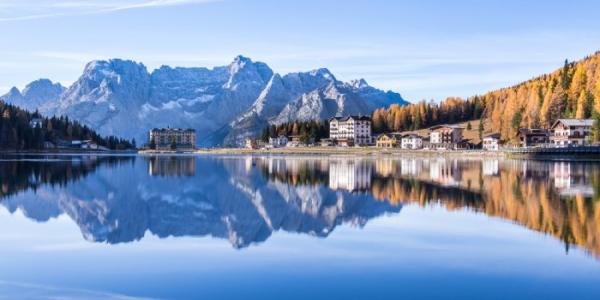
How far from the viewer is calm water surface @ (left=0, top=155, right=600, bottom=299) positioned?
15.0 m

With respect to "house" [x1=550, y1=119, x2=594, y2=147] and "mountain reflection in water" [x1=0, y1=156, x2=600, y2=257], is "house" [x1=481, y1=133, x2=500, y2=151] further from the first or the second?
"mountain reflection in water" [x1=0, y1=156, x2=600, y2=257]

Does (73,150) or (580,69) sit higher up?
(580,69)

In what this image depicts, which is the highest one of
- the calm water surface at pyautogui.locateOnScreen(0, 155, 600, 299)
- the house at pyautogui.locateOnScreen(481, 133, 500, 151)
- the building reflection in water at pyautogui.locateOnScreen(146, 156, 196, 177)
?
the house at pyautogui.locateOnScreen(481, 133, 500, 151)

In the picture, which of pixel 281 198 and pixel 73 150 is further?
pixel 73 150

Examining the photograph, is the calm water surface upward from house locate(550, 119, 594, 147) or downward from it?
downward

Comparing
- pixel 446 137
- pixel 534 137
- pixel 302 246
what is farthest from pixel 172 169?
pixel 446 137

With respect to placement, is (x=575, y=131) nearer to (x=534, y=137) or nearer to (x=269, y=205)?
(x=534, y=137)

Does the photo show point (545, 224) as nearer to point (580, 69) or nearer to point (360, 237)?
point (360, 237)

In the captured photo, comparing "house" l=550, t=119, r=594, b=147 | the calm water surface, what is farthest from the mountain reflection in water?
"house" l=550, t=119, r=594, b=147

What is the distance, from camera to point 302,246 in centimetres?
2084

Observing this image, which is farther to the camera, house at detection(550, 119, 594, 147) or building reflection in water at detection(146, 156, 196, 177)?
house at detection(550, 119, 594, 147)

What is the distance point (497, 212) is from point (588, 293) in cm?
1585

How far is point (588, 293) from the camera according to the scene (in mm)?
14414

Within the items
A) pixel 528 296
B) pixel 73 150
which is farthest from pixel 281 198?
pixel 73 150
